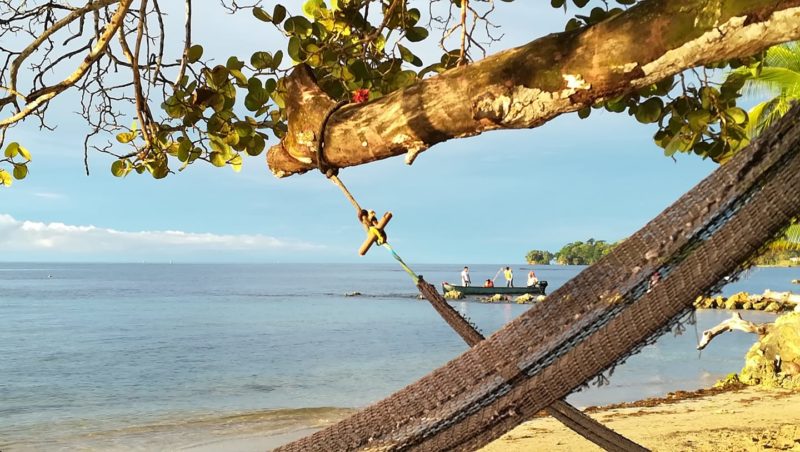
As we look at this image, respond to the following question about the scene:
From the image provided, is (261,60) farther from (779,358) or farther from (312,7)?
(779,358)

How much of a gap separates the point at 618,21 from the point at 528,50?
20 cm

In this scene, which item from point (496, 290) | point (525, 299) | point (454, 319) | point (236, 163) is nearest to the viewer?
point (454, 319)

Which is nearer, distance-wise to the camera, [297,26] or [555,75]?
[555,75]

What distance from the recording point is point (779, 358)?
7.95 metres

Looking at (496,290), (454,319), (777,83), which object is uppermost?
(777,83)

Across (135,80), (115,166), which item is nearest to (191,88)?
(135,80)

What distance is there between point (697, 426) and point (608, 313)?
5.72 metres

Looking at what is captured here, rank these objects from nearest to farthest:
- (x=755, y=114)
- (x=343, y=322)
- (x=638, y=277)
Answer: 1. (x=638, y=277)
2. (x=755, y=114)
3. (x=343, y=322)

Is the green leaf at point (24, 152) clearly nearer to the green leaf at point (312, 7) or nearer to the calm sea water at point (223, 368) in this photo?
the green leaf at point (312, 7)

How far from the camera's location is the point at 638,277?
1.15 metres

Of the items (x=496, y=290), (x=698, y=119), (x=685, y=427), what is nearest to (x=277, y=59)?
(x=698, y=119)

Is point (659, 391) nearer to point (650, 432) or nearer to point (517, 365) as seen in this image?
point (650, 432)

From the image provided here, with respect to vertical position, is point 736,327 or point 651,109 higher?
point 651,109

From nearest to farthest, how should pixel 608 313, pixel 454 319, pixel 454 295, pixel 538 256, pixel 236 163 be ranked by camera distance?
pixel 608 313 → pixel 454 319 → pixel 236 163 → pixel 454 295 → pixel 538 256
